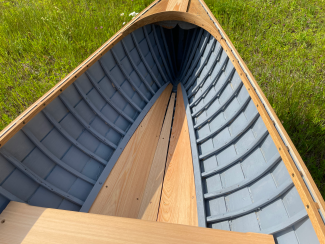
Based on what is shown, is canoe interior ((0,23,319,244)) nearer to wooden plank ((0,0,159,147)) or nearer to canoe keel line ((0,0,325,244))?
canoe keel line ((0,0,325,244))

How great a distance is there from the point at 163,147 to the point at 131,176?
2.41ft

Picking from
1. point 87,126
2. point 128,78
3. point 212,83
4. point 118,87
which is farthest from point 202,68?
point 87,126

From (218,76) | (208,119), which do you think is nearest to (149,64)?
(218,76)

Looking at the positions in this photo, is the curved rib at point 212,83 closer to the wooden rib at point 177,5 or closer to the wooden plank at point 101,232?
the wooden rib at point 177,5

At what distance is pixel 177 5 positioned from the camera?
391 cm

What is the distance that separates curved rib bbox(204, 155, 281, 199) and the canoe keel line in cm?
1

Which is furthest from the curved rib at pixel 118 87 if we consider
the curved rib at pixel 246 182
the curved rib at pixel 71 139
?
the curved rib at pixel 246 182

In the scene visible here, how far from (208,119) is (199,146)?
455 mm

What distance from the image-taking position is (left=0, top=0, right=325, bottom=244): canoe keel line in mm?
1954

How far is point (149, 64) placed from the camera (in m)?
4.29

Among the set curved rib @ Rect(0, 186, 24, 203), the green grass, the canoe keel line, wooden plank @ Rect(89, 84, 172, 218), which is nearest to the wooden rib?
the canoe keel line

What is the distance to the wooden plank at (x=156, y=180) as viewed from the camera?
2.64m

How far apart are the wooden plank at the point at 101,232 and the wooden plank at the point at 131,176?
36.6 inches

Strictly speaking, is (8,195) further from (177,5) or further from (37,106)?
(177,5)
